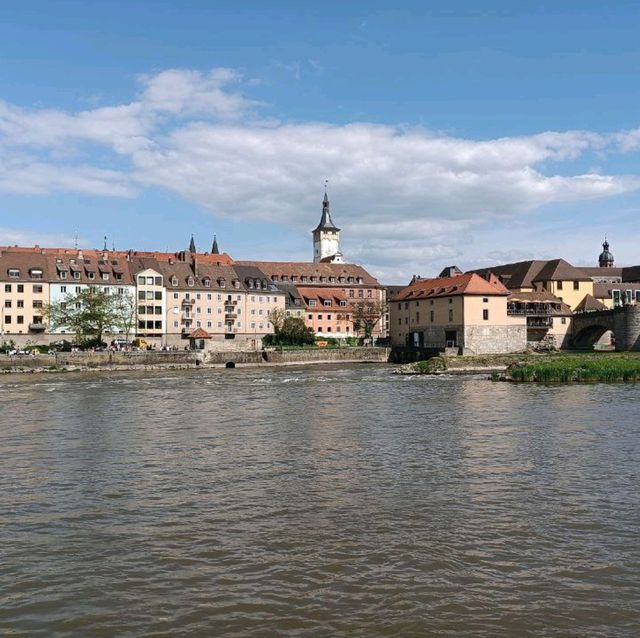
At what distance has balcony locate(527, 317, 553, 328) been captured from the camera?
9875 cm

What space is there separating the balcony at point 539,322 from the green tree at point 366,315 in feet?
94.7

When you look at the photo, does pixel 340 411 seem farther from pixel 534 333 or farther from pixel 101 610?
pixel 534 333

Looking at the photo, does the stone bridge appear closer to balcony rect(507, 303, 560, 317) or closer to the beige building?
balcony rect(507, 303, 560, 317)

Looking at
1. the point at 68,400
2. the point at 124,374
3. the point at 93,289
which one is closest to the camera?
the point at 68,400

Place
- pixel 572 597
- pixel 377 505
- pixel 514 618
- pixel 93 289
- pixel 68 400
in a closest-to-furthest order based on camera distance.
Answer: pixel 514 618, pixel 572 597, pixel 377 505, pixel 68 400, pixel 93 289

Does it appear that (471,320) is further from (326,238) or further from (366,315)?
(326,238)

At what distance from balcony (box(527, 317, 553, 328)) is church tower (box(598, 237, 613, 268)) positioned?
69.7 metres

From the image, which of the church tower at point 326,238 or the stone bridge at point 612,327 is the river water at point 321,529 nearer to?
the stone bridge at point 612,327

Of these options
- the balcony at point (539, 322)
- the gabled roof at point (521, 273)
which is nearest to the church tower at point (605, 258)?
the gabled roof at point (521, 273)

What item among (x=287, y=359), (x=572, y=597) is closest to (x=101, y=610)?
(x=572, y=597)

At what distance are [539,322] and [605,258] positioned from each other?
71.6 meters

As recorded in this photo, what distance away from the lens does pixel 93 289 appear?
321ft

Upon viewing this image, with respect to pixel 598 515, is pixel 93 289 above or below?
above

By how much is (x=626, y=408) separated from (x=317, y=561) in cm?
2768
